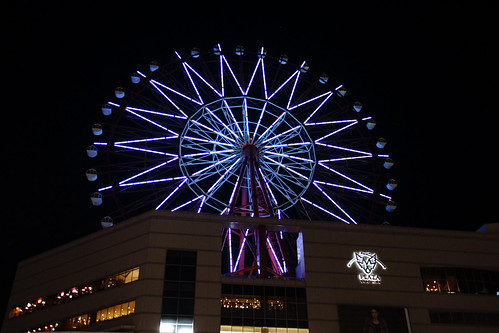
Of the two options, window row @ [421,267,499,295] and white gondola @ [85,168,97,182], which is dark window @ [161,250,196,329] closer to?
white gondola @ [85,168,97,182]

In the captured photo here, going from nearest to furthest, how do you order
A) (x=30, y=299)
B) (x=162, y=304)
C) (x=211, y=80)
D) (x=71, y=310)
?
(x=162, y=304), (x=71, y=310), (x=30, y=299), (x=211, y=80)

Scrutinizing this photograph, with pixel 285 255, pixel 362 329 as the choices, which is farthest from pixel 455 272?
pixel 285 255

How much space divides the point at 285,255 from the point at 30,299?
21.1m

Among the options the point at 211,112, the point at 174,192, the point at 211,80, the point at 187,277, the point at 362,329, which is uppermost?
the point at 211,80

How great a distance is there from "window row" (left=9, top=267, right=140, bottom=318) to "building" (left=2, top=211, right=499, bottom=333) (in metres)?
0.09

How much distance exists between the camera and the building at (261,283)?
1452 inches

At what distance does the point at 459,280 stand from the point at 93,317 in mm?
27564

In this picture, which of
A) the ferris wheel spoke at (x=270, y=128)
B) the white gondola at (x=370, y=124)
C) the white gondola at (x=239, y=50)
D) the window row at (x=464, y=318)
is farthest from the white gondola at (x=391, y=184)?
the white gondola at (x=239, y=50)

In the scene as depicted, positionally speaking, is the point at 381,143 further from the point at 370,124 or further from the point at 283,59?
the point at 283,59

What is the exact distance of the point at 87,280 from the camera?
4047 centimetres

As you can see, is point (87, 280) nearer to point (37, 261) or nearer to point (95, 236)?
point (95, 236)

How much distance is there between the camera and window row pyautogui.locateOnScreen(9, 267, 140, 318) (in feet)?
125

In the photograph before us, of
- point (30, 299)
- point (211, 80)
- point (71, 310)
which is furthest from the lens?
point (211, 80)

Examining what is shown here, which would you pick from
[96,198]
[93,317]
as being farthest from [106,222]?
[93,317]
